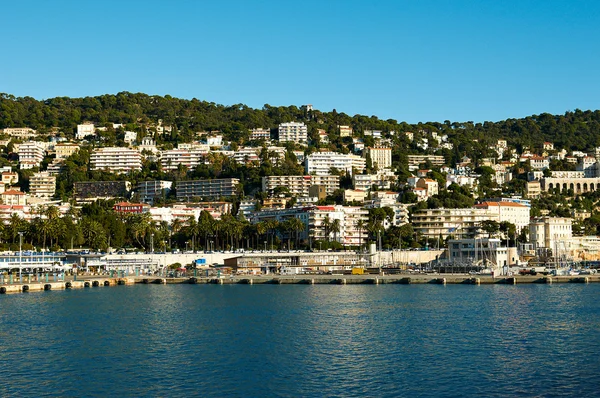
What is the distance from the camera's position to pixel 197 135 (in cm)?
18100

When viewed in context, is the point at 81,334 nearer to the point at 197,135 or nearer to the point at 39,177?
the point at 39,177

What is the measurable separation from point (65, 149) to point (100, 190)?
21.4m

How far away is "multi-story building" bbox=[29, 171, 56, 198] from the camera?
145 meters

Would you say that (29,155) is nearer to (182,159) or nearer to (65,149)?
(65,149)

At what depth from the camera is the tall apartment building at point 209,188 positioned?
473ft

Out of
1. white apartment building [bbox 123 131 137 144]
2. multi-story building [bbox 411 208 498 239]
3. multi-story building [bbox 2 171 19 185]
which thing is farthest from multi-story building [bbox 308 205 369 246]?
white apartment building [bbox 123 131 137 144]

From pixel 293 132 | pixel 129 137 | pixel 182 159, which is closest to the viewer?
pixel 182 159

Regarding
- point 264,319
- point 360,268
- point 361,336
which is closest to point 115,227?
point 360,268

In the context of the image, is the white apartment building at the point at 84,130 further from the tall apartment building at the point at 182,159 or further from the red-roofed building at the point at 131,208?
the red-roofed building at the point at 131,208

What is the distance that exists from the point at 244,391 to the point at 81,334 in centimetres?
1595

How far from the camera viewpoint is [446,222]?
118 m

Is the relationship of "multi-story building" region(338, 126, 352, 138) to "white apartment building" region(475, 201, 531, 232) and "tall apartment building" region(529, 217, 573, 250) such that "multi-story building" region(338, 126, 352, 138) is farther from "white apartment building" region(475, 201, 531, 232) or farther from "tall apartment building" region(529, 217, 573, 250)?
"tall apartment building" region(529, 217, 573, 250)

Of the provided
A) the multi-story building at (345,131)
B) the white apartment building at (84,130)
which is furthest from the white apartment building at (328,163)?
the white apartment building at (84,130)

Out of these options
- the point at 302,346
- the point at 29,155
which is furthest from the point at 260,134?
the point at 302,346
